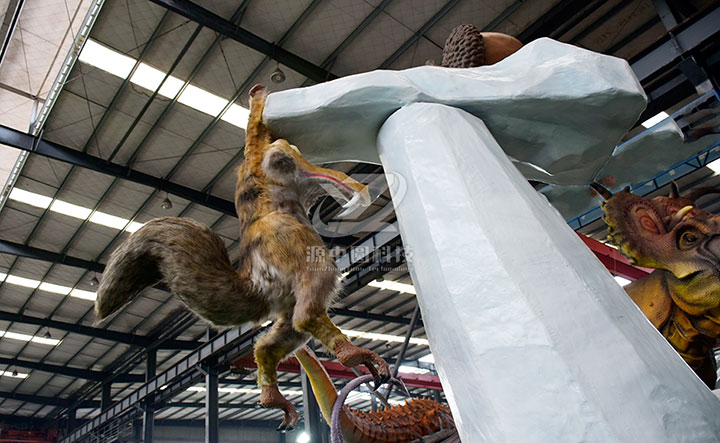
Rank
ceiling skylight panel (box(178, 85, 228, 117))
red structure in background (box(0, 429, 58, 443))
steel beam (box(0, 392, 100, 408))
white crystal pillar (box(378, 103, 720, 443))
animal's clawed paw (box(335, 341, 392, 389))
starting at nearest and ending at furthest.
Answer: white crystal pillar (box(378, 103, 720, 443))
animal's clawed paw (box(335, 341, 392, 389))
ceiling skylight panel (box(178, 85, 228, 117))
steel beam (box(0, 392, 100, 408))
red structure in background (box(0, 429, 58, 443))

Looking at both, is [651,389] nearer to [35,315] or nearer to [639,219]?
[639,219]

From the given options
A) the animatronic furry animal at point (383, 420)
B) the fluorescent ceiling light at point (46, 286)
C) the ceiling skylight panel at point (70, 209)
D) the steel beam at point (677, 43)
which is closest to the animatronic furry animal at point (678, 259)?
the animatronic furry animal at point (383, 420)

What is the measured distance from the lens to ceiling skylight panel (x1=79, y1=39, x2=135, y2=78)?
6645mm

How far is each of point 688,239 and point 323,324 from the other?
1.66 metres

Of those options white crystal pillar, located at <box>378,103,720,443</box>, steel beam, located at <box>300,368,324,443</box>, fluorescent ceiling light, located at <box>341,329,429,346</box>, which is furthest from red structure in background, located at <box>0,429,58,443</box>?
white crystal pillar, located at <box>378,103,720,443</box>

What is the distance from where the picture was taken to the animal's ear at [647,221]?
1938 mm

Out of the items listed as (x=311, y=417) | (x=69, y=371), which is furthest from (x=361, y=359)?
(x=69, y=371)

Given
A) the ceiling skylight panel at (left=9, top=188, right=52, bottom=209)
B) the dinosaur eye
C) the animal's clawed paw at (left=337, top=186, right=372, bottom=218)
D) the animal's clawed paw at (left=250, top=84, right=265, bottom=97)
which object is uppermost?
the ceiling skylight panel at (left=9, top=188, right=52, bottom=209)

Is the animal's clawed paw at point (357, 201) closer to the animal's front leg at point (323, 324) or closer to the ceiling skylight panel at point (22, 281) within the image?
the animal's front leg at point (323, 324)

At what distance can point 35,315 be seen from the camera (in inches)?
503

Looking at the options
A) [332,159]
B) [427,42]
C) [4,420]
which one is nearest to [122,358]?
[4,420]

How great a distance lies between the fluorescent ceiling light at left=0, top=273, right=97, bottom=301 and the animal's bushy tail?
12.8 m

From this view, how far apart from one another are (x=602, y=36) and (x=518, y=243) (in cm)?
743

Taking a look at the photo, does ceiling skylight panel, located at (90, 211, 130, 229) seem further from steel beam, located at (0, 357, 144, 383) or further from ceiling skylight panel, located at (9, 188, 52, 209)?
steel beam, located at (0, 357, 144, 383)
